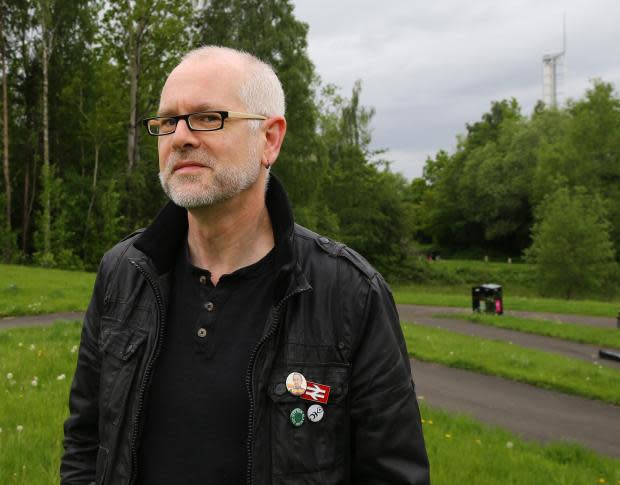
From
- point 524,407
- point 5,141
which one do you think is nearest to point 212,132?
point 524,407

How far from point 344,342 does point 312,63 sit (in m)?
31.7

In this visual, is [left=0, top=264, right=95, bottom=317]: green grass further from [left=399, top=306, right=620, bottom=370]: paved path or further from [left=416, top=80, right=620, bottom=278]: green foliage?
[left=416, top=80, right=620, bottom=278]: green foliage

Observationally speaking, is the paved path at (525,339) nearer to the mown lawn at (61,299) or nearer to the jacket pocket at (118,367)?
the mown lawn at (61,299)

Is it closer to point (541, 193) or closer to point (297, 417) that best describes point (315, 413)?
point (297, 417)

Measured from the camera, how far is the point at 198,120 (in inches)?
88.7

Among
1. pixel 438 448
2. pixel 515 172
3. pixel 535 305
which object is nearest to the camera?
pixel 438 448

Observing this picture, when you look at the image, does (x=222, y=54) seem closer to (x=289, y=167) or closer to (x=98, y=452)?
(x=98, y=452)

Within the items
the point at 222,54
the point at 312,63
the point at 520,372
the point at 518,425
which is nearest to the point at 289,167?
the point at 312,63

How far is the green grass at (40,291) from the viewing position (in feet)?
45.8

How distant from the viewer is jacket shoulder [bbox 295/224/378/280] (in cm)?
227

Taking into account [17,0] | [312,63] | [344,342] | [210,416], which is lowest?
[210,416]

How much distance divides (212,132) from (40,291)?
629 inches

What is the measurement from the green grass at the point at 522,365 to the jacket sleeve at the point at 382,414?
7427mm

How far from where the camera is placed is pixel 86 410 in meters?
2.51
